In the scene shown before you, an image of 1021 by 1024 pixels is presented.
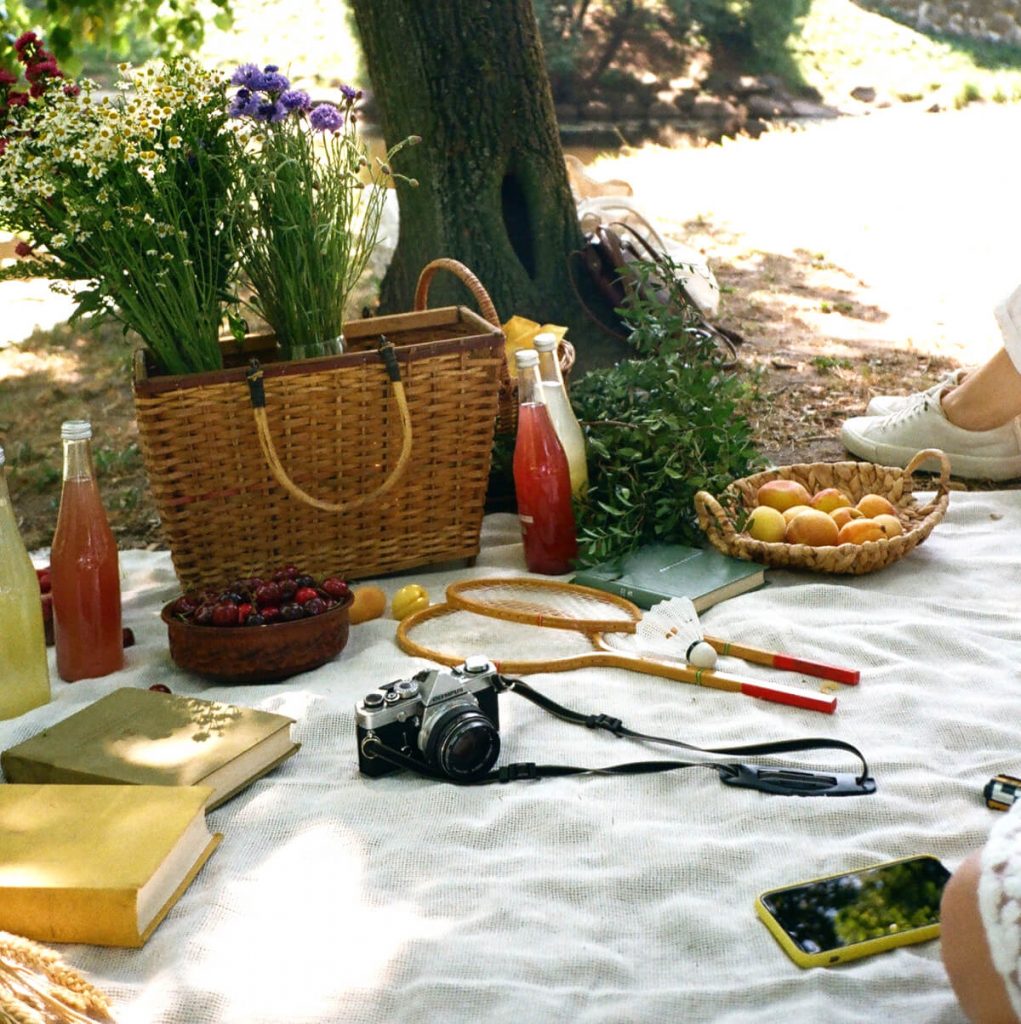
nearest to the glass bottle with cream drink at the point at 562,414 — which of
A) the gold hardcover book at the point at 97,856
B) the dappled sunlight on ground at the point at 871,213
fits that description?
the gold hardcover book at the point at 97,856

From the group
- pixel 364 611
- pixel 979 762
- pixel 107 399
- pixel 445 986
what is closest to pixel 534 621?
pixel 364 611

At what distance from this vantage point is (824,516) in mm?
2873

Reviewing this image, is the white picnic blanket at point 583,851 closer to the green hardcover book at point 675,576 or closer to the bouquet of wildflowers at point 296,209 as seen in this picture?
the green hardcover book at point 675,576

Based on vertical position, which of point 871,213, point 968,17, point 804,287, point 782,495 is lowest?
point 782,495

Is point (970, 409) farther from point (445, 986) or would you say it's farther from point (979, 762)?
point (445, 986)

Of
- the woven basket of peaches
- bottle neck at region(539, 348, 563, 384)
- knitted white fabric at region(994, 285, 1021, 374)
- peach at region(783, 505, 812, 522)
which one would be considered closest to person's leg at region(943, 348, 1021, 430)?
knitted white fabric at region(994, 285, 1021, 374)

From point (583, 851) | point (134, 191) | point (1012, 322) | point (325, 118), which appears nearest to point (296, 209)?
point (325, 118)

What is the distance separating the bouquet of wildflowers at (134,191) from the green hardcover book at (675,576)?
92 cm

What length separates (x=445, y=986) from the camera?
1.61m

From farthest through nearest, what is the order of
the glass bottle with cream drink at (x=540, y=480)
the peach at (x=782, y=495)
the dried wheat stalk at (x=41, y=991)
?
1. the peach at (x=782, y=495)
2. the glass bottle with cream drink at (x=540, y=480)
3. the dried wheat stalk at (x=41, y=991)

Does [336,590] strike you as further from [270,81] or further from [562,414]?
[270,81]

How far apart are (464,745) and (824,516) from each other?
1158mm

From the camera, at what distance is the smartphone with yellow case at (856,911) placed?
5.38 feet

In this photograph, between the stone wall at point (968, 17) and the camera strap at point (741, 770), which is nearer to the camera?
the camera strap at point (741, 770)
